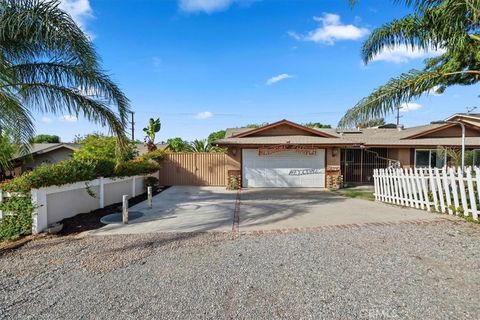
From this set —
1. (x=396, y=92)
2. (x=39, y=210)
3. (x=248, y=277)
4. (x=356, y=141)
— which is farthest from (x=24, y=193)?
(x=356, y=141)

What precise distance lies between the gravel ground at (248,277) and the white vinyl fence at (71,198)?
98cm

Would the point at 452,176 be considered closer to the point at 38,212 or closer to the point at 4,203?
the point at 38,212

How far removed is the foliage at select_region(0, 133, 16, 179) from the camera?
24.3 feet

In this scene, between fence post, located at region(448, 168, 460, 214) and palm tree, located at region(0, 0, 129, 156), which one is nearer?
palm tree, located at region(0, 0, 129, 156)

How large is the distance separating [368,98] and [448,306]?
Answer: 4697 mm

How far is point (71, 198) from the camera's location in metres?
7.61

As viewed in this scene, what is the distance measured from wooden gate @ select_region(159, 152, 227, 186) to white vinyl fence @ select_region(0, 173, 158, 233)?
19.5 ft

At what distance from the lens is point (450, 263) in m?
4.25

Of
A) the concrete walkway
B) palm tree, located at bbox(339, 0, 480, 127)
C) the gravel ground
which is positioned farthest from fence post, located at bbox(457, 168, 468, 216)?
the concrete walkway

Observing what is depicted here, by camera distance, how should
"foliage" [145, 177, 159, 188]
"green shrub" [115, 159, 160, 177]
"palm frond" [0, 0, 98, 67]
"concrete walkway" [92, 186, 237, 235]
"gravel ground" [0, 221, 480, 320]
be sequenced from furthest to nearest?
"foliage" [145, 177, 159, 188] → "green shrub" [115, 159, 160, 177] → "concrete walkway" [92, 186, 237, 235] → "palm frond" [0, 0, 98, 67] → "gravel ground" [0, 221, 480, 320]

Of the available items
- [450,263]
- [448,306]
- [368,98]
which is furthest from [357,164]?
[448,306]

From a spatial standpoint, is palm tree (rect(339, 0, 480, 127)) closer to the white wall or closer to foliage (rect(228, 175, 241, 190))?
the white wall

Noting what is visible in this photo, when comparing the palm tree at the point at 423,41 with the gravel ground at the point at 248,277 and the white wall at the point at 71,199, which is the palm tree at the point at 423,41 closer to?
the gravel ground at the point at 248,277

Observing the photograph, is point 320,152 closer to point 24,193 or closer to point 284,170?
point 284,170
